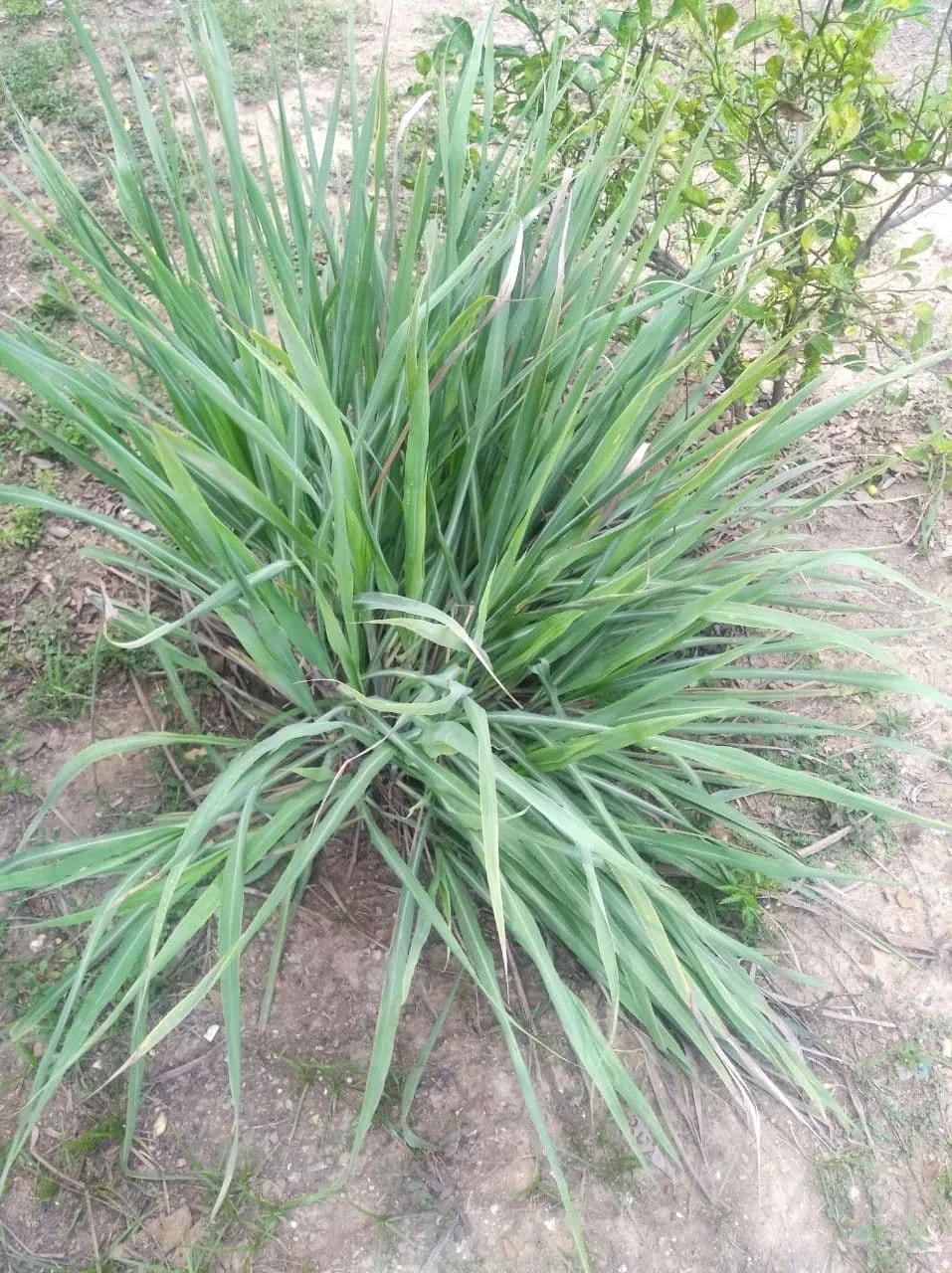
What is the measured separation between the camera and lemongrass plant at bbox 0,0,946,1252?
3.66 feet

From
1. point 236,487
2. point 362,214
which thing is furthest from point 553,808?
point 362,214

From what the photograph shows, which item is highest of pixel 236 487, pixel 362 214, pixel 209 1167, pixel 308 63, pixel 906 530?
pixel 308 63

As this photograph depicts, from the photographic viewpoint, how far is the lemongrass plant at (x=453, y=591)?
1115 millimetres

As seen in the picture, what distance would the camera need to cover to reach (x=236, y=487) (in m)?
0.96

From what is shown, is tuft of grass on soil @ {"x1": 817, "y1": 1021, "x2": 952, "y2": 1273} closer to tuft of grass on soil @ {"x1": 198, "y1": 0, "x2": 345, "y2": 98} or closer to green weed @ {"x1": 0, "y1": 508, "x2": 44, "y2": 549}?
green weed @ {"x1": 0, "y1": 508, "x2": 44, "y2": 549}

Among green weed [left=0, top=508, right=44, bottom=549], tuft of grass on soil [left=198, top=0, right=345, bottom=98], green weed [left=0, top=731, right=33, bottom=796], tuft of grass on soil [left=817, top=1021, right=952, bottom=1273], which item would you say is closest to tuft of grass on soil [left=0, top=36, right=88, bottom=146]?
tuft of grass on soil [left=198, top=0, right=345, bottom=98]

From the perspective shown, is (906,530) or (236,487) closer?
(236,487)

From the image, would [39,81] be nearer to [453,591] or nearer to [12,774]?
[12,774]

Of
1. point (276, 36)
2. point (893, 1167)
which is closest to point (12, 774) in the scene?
point (893, 1167)

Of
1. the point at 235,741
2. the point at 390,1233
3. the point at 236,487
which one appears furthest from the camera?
the point at 235,741

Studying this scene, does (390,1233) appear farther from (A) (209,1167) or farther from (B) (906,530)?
(B) (906,530)

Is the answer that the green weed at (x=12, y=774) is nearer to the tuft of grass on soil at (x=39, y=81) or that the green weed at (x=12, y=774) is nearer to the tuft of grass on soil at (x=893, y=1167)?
the tuft of grass on soil at (x=893, y=1167)

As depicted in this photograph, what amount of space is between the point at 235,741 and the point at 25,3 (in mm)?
3082

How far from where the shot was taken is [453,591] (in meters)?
1.41
